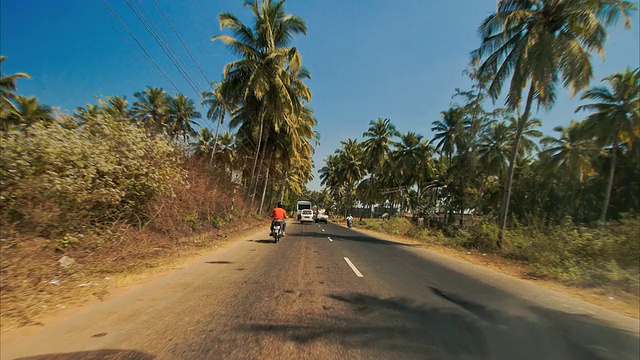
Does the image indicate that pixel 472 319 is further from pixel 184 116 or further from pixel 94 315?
pixel 184 116

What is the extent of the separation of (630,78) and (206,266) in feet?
99.3

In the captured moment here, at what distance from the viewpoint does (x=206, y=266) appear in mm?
8188

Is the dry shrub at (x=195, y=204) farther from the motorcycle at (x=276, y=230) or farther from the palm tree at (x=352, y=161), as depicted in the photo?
the palm tree at (x=352, y=161)

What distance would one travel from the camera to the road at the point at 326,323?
11.3 ft

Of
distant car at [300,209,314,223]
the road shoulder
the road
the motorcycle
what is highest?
distant car at [300,209,314,223]

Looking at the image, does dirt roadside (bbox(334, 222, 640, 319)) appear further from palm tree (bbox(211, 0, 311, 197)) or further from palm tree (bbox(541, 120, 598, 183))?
palm tree (bbox(541, 120, 598, 183))

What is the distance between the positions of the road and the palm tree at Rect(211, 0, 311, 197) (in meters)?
15.3

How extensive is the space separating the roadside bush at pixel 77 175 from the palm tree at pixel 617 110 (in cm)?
2648

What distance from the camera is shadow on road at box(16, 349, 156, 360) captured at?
311 cm

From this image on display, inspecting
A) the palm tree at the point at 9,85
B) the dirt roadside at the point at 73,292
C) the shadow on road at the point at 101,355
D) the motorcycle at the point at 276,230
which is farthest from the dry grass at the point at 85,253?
the palm tree at the point at 9,85

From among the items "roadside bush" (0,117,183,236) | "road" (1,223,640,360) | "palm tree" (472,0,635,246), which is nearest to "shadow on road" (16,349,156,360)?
"road" (1,223,640,360)

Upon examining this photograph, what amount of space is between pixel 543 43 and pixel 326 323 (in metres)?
14.4

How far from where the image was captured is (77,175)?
23.0 feet

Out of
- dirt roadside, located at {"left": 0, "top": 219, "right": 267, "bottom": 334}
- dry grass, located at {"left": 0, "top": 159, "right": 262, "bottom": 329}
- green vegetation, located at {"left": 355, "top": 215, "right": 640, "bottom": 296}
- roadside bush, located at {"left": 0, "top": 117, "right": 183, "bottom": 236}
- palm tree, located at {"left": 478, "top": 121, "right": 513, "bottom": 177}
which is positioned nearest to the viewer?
dirt roadside, located at {"left": 0, "top": 219, "right": 267, "bottom": 334}
